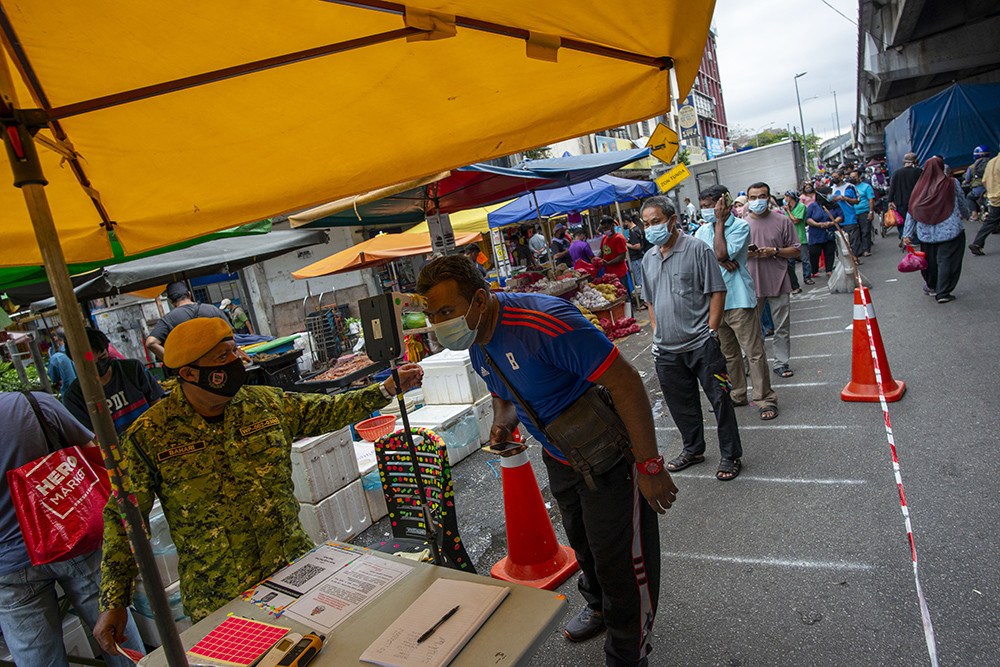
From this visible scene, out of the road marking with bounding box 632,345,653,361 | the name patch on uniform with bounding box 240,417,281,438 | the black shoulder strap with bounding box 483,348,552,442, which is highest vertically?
the name patch on uniform with bounding box 240,417,281,438

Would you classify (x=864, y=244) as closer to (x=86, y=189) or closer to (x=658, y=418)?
(x=658, y=418)

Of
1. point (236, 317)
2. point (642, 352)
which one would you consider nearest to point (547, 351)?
point (642, 352)

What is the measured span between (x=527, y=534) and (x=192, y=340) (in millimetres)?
2366

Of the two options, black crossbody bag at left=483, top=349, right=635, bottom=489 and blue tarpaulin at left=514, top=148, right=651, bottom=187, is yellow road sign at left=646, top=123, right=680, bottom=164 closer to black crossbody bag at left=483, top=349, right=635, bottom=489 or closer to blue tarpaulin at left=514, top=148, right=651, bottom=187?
black crossbody bag at left=483, top=349, right=635, bottom=489

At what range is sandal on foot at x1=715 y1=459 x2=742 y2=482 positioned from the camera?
14.6ft

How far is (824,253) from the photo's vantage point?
474 inches

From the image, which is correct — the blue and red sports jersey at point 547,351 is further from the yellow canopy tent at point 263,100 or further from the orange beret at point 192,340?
the orange beret at point 192,340

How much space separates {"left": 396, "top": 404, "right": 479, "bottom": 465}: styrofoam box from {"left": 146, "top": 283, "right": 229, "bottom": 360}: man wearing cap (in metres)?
2.55

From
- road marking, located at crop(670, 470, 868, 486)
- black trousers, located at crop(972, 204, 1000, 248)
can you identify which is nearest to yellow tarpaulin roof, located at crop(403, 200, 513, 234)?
road marking, located at crop(670, 470, 868, 486)

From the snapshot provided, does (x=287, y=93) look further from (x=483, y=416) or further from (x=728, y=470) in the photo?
(x=483, y=416)

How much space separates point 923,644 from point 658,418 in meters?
3.67

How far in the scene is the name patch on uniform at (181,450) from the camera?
237 cm

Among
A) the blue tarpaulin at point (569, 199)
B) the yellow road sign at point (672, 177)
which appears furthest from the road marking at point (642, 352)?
the blue tarpaulin at point (569, 199)

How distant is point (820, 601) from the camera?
2963mm
